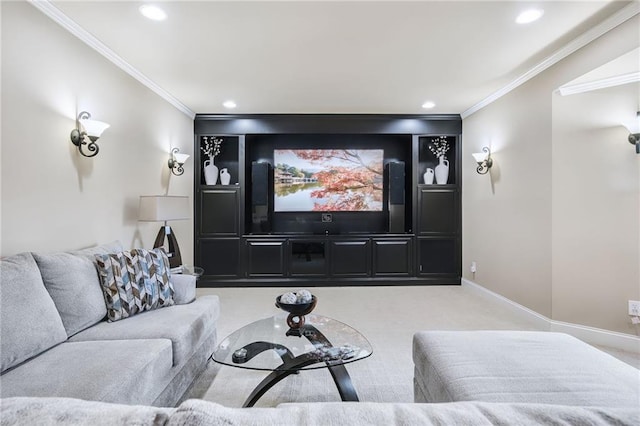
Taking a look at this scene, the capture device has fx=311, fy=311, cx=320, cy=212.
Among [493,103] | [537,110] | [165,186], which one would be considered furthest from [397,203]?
[165,186]

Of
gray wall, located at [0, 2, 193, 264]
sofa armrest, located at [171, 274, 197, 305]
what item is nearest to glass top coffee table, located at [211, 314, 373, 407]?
sofa armrest, located at [171, 274, 197, 305]

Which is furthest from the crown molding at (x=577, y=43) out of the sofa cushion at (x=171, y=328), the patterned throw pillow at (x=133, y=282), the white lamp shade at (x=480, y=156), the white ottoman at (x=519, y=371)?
the patterned throw pillow at (x=133, y=282)

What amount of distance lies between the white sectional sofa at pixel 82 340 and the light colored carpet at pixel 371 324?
0.31m

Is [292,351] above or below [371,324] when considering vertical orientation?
above

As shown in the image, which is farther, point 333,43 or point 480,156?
point 480,156

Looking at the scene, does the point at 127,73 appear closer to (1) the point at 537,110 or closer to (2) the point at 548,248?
(1) the point at 537,110

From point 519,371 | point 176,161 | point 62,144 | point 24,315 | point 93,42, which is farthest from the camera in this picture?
point 176,161

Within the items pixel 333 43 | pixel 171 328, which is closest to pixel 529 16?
pixel 333 43

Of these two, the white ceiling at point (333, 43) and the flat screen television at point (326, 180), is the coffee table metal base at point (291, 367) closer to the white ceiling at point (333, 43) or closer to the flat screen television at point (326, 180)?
the white ceiling at point (333, 43)

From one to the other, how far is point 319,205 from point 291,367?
12.2ft

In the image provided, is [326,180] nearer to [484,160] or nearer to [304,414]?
[484,160]

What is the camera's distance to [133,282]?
226 centimetres

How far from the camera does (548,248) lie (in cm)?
311

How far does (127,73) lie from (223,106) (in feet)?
4.72
